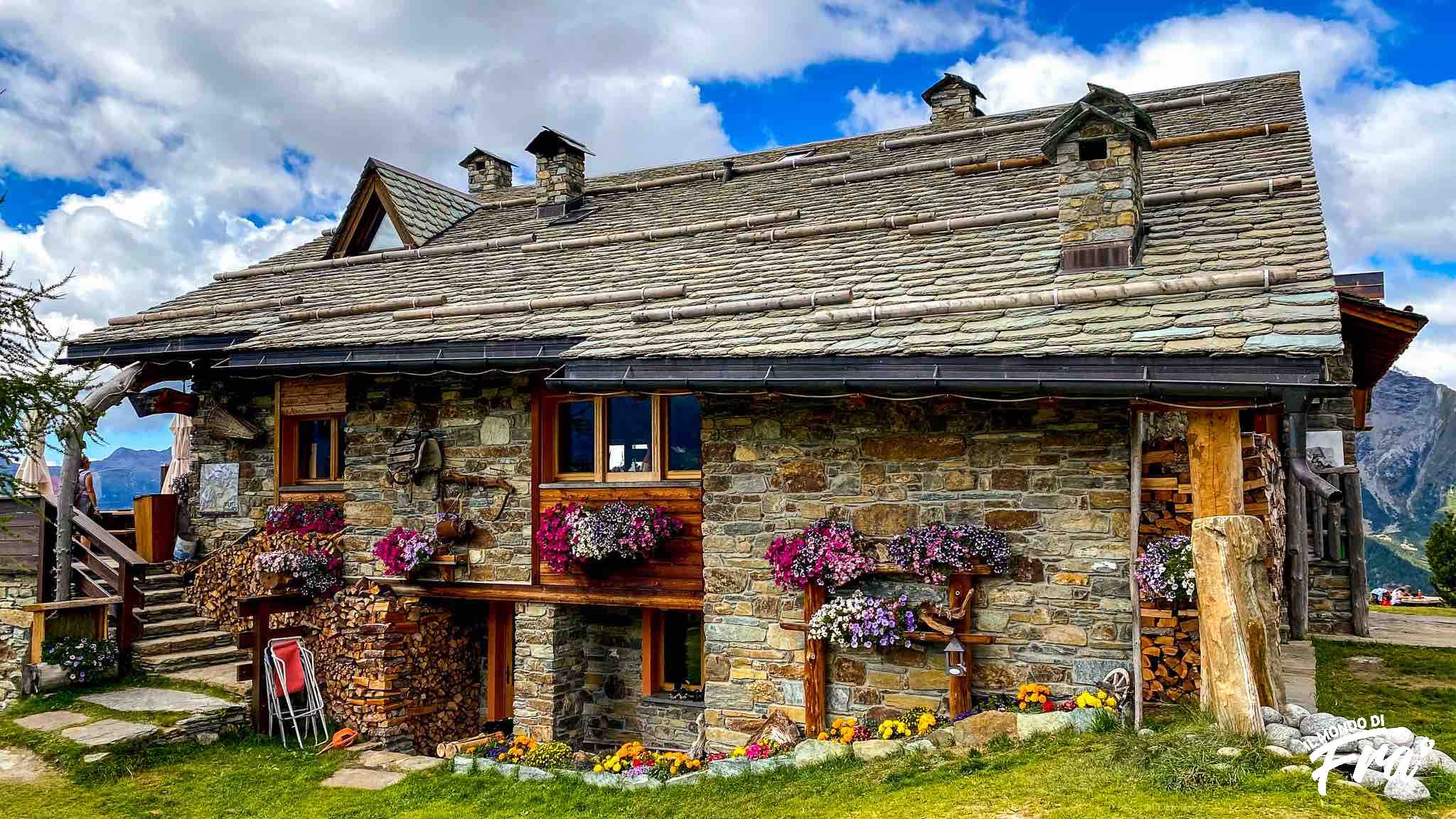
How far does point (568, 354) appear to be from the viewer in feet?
27.5

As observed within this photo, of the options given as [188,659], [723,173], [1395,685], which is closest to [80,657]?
[188,659]

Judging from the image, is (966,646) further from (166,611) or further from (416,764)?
(166,611)

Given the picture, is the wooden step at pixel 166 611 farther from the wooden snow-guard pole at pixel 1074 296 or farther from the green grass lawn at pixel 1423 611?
the green grass lawn at pixel 1423 611

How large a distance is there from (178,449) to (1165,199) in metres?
13.3

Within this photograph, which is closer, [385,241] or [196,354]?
[196,354]

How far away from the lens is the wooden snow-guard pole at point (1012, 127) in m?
11.8

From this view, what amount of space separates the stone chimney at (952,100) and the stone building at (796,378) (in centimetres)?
4

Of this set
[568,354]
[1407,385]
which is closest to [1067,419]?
[568,354]

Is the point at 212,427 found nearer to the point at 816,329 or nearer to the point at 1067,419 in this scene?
the point at 816,329

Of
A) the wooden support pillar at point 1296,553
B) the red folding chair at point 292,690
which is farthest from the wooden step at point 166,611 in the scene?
the wooden support pillar at point 1296,553

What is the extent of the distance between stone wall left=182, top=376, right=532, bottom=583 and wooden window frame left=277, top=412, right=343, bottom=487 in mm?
965

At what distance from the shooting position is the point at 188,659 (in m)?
10.8

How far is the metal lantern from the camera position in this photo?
23.0 ft

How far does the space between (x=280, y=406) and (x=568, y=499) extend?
4725 millimetres
